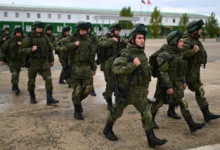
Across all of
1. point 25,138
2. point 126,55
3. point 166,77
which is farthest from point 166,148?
point 25,138

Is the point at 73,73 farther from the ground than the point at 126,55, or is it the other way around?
the point at 126,55

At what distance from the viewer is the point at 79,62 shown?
5656 millimetres

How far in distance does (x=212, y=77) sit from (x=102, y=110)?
5855mm

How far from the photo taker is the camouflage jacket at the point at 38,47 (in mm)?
6367

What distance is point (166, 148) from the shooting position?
4.27 metres

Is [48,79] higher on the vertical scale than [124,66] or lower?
lower

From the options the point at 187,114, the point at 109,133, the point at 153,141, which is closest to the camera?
the point at 153,141

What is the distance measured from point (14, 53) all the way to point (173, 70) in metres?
4.83

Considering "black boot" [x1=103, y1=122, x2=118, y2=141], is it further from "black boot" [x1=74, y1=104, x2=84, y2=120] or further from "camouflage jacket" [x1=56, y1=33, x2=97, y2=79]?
"camouflage jacket" [x1=56, y1=33, x2=97, y2=79]

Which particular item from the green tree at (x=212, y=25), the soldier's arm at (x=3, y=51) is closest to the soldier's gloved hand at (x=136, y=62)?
the soldier's arm at (x=3, y=51)

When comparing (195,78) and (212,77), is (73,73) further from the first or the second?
(212,77)

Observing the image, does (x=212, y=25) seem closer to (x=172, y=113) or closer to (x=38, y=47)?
(x=172, y=113)

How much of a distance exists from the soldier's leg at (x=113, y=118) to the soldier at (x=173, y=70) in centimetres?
83

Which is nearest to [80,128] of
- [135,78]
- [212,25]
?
[135,78]
